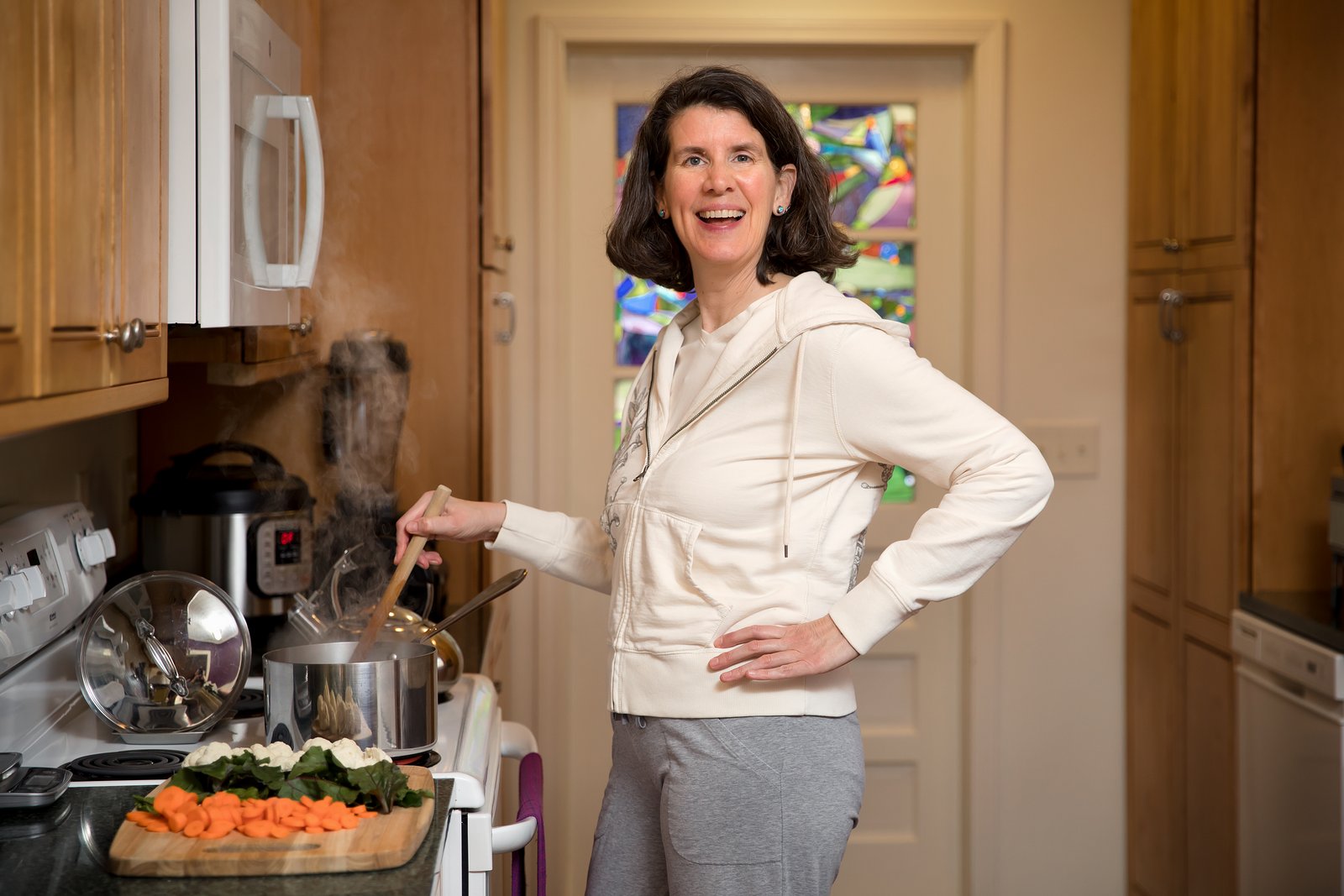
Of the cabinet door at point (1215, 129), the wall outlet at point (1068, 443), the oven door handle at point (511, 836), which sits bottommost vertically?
the oven door handle at point (511, 836)

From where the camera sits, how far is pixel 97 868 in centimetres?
112

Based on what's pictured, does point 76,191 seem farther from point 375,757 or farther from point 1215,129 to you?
point 1215,129

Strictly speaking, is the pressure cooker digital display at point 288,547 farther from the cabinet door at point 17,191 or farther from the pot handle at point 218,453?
the cabinet door at point 17,191

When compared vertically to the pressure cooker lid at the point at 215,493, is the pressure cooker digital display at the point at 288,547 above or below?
below

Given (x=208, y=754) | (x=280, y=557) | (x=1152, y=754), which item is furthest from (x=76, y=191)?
(x=1152, y=754)

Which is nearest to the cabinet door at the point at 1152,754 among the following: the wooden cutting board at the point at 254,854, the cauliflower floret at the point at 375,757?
the cauliflower floret at the point at 375,757

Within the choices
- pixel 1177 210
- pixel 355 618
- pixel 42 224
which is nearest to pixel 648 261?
pixel 355 618

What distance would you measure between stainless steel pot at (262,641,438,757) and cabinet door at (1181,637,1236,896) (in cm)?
205

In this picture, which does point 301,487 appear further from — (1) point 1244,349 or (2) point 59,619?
(1) point 1244,349

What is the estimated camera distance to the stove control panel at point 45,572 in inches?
59.2

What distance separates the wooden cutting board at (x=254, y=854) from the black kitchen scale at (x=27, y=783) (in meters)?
0.19

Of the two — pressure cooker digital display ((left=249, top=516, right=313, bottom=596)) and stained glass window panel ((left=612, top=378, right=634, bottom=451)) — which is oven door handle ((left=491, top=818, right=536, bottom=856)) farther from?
stained glass window panel ((left=612, top=378, right=634, bottom=451))

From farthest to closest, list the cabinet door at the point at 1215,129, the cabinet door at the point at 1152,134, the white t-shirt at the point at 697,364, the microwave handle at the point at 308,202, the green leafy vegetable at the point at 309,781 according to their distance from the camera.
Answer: the cabinet door at the point at 1152,134
the cabinet door at the point at 1215,129
the microwave handle at the point at 308,202
the white t-shirt at the point at 697,364
the green leafy vegetable at the point at 309,781

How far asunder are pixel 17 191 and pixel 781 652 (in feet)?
2.84
